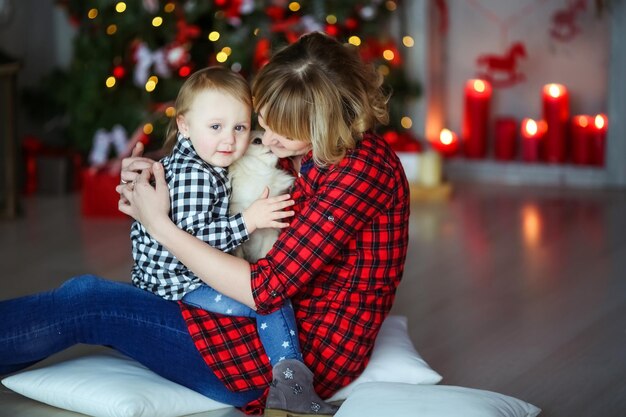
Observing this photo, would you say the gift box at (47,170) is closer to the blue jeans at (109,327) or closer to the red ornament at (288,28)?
the red ornament at (288,28)

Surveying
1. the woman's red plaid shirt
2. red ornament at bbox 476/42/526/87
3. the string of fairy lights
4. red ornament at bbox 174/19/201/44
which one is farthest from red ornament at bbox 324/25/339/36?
the woman's red plaid shirt

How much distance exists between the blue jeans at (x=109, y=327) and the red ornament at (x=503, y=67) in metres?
3.77

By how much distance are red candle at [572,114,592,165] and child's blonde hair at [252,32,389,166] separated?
3.54 metres

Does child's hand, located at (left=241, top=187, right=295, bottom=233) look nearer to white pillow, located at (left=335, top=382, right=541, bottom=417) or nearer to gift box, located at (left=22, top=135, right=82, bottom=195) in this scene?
white pillow, located at (left=335, top=382, right=541, bottom=417)

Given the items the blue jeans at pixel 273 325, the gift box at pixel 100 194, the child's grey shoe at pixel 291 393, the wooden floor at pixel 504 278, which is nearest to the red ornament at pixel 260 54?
the gift box at pixel 100 194

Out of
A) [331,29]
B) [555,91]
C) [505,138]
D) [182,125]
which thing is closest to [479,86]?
[505,138]

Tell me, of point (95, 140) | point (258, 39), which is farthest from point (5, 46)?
point (258, 39)

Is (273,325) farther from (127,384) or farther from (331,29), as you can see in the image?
(331,29)

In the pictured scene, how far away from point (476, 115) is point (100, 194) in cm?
220

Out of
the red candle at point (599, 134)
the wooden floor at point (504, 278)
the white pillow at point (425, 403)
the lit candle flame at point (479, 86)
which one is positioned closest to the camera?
the white pillow at point (425, 403)

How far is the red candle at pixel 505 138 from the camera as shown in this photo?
5656 mm

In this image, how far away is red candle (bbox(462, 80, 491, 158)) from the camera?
18.8 ft

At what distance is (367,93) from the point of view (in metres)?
2.17

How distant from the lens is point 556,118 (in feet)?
18.0
